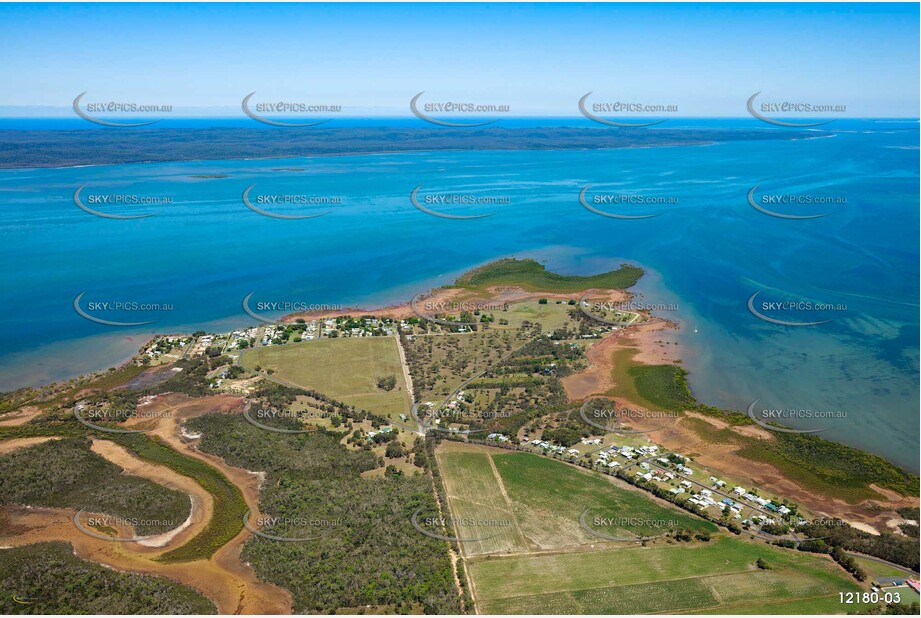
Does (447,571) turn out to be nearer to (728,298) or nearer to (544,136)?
(728,298)

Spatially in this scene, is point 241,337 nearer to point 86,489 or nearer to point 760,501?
point 86,489

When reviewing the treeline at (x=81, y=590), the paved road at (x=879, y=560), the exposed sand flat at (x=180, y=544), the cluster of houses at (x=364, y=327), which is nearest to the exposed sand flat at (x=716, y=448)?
the paved road at (x=879, y=560)

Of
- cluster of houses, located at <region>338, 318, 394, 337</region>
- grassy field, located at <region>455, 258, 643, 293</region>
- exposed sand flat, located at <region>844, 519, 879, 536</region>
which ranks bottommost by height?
exposed sand flat, located at <region>844, 519, 879, 536</region>

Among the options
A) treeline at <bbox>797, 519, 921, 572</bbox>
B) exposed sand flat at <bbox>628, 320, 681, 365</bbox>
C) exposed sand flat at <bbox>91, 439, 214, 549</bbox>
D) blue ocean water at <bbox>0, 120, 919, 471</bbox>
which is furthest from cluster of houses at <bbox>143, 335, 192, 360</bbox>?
treeline at <bbox>797, 519, 921, 572</bbox>

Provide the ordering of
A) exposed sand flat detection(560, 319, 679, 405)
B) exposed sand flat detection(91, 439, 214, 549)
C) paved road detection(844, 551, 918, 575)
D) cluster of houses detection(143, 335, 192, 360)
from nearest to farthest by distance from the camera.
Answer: paved road detection(844, 551, 918, 575) → exposed sand flat detection(91, 439, 214, 549) → exposed sand flat detection(560, 319, 679, 405) → cluster of houses detection(143, 335, 192, 360)

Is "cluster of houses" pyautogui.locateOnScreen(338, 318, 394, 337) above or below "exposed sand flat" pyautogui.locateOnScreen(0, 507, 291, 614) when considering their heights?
above

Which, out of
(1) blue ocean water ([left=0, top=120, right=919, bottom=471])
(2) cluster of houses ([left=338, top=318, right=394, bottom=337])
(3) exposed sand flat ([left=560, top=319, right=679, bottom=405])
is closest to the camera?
(3) exposed sand flat ([left=560, top=319, right=679, bottom=405])

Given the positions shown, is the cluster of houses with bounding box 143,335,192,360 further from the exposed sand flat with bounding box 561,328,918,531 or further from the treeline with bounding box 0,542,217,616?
the exposed sand flat with bounding box 561,328,918,531

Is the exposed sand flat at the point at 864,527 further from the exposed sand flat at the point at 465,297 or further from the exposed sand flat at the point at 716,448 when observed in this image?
the exposed sand flat at the point at 465,297
